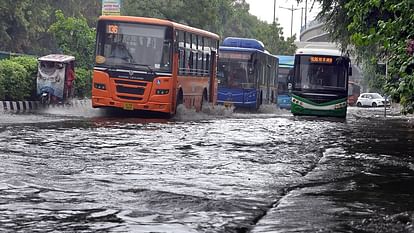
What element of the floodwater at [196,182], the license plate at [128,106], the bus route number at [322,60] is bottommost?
the floodwater at [196,182]

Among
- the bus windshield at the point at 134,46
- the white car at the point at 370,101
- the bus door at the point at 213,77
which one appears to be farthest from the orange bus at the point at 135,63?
the white car at the point at 370,101

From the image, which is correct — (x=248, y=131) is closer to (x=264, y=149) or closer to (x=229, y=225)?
(x=264, y=149)

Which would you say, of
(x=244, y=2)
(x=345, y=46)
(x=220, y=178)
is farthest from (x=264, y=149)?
(x=244, y=2)

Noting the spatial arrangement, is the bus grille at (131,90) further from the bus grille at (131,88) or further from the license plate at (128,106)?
the license plate at (128,106)

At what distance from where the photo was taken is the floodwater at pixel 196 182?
740 centimetres

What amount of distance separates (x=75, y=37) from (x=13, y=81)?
28.5 feet

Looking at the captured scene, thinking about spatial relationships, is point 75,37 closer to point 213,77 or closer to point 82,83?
point 82,83

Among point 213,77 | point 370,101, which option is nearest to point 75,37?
point 213,77

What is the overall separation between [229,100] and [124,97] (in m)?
12.3

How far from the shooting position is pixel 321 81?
3131cm

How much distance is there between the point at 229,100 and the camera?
35.6m

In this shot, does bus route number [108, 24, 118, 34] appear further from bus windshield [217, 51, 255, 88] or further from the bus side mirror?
bus windshield [217, 51, 255, 88]

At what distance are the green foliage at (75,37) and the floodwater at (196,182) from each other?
16.0 m

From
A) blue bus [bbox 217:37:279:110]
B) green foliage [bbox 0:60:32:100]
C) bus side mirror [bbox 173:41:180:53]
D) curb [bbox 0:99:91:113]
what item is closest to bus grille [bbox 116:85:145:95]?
bus side mirror [bbox 173:41:180:53]
